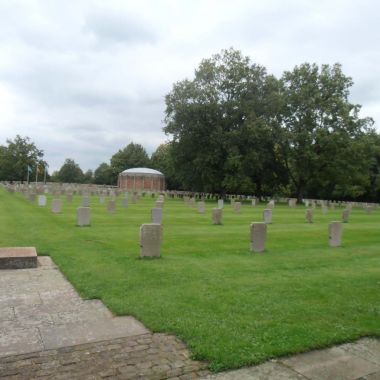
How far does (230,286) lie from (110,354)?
10.9 ft

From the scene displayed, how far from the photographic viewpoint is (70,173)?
11388 centimetres

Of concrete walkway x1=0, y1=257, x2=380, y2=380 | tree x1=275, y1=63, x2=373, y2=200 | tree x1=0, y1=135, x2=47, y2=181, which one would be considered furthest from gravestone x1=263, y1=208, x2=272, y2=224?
tree x1=0, y1=135, x2=47, y2=181

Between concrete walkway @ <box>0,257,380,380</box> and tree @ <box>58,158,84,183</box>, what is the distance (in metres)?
112

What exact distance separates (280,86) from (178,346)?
155ft

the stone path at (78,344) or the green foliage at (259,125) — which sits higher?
the green foliage at (259,125)

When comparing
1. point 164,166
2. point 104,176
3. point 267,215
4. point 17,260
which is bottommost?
point 17,260

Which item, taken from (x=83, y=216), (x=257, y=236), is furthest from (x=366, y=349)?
(x=83, y=216)

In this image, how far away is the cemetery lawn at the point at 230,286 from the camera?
4824 mm

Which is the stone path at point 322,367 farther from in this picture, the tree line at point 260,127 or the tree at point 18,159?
the tree at point 18,159

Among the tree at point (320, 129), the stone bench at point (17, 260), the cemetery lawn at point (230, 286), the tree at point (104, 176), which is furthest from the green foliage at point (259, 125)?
the tree at point (104, 176)

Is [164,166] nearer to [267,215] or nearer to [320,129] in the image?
[320,129]

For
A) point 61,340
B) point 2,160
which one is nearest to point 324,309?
point 61,340

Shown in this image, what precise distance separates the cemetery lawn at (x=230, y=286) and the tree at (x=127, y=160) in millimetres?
91855

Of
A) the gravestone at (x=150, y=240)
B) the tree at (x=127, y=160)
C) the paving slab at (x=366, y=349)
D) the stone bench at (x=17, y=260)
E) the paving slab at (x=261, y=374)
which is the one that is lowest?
the paving slab at (x=261, y=374)
